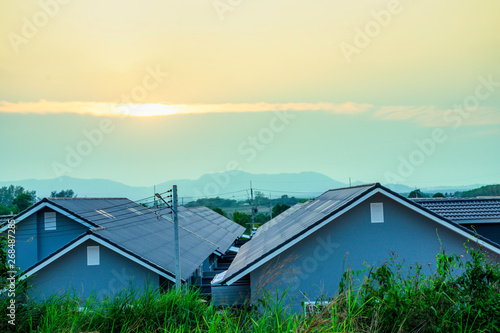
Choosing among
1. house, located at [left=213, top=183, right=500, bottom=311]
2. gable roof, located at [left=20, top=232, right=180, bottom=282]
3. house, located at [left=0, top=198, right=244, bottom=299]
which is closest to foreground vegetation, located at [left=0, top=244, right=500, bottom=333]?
house, located at [left=0, top=198, right=244, bottom=299]

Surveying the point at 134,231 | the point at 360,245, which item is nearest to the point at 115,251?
the point at 134,231

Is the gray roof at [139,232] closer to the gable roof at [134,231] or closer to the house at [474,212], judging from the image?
the gable roof at [134,231]

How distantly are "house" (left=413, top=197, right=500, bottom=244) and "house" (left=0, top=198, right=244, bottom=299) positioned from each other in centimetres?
1088

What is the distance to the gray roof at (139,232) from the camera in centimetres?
1754

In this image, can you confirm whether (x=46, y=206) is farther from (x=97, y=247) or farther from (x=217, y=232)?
(x=217, y=232)

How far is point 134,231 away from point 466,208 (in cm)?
1469

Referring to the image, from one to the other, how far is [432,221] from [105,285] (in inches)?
447

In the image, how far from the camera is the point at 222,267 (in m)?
33.7

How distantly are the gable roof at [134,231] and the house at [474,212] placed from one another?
10825 millimetres

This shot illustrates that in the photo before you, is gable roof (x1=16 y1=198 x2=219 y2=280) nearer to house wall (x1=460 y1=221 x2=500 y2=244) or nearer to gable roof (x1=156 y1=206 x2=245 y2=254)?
gable roof (x1=156 y1=206 x2=245 y2=254)

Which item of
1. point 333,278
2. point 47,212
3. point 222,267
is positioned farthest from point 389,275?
point 222,267

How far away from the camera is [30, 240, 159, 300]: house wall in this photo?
16156mm

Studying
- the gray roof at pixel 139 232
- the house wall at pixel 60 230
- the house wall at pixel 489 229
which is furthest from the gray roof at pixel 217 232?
the house wall at pixel 489 229

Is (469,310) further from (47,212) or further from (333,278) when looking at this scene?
(47,212)
